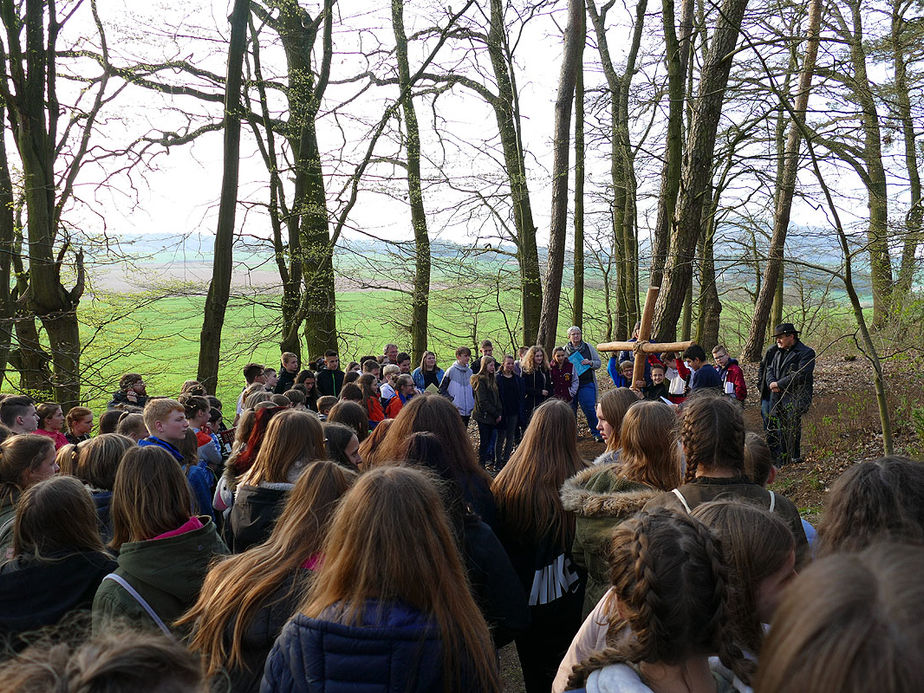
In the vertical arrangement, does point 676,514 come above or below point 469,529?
above

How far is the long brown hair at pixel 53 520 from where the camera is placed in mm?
2869

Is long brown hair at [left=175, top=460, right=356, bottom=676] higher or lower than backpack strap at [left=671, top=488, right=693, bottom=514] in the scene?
lower

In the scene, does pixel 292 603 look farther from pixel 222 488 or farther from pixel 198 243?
pixel 198 243

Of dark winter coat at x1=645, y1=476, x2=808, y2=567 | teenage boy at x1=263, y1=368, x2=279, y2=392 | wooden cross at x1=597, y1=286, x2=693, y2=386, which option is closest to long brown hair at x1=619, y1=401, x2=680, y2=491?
dark winter coat at x1=645, y1=476, x2=808, y2=567

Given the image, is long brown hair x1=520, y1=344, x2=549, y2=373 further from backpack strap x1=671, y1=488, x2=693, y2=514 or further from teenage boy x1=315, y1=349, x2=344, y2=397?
backpack strap x1=671, y1=488, x2=693, y2=514

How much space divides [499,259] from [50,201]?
10.7m

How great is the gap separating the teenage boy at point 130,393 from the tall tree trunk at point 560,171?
311 inches

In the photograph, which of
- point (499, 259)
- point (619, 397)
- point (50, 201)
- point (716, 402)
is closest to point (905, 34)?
point (619, 397)

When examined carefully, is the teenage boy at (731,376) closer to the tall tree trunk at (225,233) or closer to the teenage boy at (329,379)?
the teenage boy at (329,379)

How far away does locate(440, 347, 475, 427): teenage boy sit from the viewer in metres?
10.6

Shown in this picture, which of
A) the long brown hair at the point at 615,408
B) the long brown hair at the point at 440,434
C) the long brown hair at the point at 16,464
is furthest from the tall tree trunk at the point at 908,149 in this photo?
the long brown hair at the point at 16,464

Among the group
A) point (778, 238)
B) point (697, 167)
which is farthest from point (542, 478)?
point (778, 238)

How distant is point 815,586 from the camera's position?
3.16ft

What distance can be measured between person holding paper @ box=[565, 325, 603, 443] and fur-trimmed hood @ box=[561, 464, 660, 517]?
7820mm
